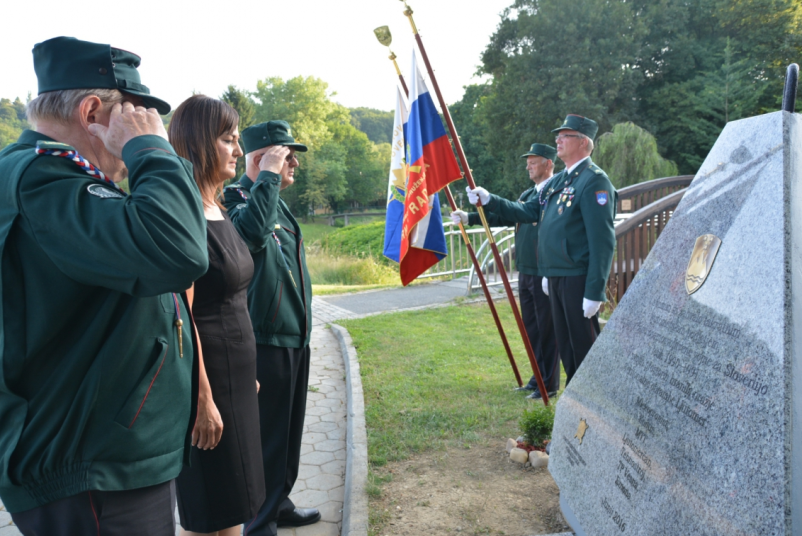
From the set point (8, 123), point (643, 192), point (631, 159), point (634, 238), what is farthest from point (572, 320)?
point (8, 123)

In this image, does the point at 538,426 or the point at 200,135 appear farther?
the point at 538,426

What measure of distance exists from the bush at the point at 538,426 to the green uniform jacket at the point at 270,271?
1751 mm

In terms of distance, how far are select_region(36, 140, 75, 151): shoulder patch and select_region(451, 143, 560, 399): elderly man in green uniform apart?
402 centimetres

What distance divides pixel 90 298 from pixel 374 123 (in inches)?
4952

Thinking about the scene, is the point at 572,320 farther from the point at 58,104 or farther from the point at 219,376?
the point at 58,104

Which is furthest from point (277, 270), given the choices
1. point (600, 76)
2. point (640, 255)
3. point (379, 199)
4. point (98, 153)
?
point (379, 199)

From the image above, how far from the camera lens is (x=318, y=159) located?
6341 centimetres

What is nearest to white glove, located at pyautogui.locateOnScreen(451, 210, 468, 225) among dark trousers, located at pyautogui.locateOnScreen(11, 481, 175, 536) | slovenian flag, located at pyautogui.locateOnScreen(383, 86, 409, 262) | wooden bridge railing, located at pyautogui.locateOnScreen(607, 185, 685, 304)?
slovenian flag, located at pyautogui.locateOnScreen(383, 86, 409, 262)

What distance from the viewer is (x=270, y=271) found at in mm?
2893

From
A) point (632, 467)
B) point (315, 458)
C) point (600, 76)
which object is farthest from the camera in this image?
point (600, 76)

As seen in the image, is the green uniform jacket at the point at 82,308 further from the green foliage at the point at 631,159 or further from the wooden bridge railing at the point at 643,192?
the green foliage at the point at 631,159

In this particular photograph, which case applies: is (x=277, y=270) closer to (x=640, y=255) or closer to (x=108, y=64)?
(x=108, y=64)

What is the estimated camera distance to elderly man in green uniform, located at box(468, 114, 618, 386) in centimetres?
441

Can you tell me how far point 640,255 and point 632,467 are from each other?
692 cm
